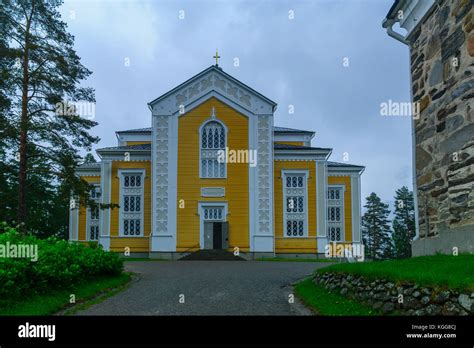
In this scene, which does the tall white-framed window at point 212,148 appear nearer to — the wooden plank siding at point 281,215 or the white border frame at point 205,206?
the white border frame at point 205,206

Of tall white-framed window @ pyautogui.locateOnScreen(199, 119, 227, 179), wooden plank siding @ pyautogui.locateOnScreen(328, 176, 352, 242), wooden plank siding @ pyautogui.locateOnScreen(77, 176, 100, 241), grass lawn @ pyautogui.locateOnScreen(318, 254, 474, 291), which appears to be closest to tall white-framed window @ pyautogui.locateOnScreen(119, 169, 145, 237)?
wooden plank siding @ pyautogui.locateOnScreen(77, 176, 100, 241)

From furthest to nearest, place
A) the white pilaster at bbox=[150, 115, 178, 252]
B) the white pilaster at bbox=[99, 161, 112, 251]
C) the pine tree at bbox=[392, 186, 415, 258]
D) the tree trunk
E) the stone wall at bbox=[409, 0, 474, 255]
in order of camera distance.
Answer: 1. the pine tree at bbox=[392, 186, 415, 258]
2. the white pilaster at bbox=[99, 161, 112, 251]
3. the white pilaster at bbox=[150, 115, 178, 252]
4. the tree trunk
5. the stone wall at bbox=[409, 0, 474, 255]

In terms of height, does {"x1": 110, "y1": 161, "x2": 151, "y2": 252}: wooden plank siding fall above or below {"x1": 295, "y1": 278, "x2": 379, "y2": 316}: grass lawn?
above

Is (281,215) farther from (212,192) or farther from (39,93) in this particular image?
(39,93)

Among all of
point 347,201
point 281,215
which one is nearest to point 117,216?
point 281,215

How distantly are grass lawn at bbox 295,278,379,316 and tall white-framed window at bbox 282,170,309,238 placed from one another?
2020cm

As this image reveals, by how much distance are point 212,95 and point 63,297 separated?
79.4 ft

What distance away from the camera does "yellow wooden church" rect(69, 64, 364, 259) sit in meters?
33.2

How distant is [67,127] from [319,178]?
18.2 metres

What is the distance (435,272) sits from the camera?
7.99 m

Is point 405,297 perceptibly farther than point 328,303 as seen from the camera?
No

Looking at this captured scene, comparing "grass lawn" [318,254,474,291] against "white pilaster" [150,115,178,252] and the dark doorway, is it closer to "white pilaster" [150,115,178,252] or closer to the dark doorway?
the dark doorway

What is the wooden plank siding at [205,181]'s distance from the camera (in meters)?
33.1
